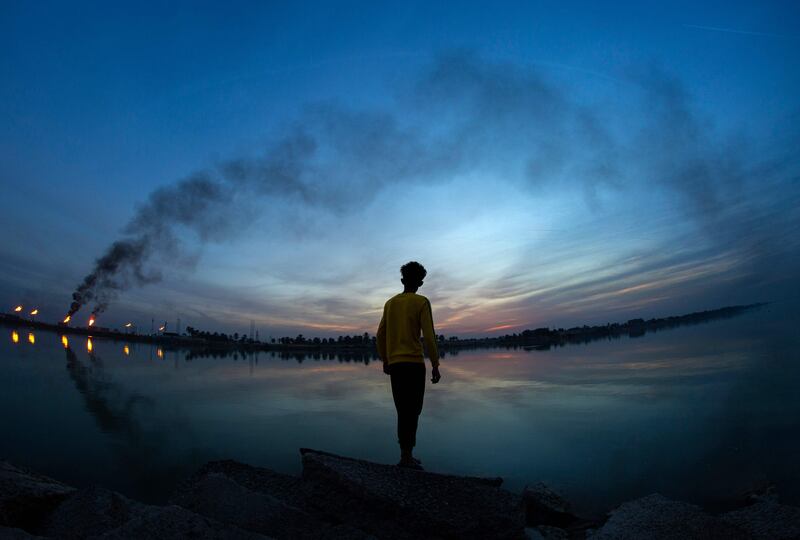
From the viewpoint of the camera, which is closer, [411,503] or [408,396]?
[411,503]

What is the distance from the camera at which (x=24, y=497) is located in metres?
4.23

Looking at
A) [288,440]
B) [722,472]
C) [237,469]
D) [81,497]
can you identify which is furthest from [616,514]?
[288,440]

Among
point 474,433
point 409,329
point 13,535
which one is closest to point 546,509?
point 409,329

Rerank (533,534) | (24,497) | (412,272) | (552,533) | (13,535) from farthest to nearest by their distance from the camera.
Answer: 1. (412,272)
2. (552,533)
3. (533,534)
4. (24,497)
5. (13,535)

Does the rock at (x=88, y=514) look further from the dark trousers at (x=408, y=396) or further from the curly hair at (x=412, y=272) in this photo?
the curly hair at (x=412, y=272)

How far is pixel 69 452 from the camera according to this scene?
785 centimetres

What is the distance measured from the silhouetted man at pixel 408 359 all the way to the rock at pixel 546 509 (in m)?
1.67

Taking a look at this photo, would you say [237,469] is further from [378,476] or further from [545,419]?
[545,419]

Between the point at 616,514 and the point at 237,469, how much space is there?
16.7 ft

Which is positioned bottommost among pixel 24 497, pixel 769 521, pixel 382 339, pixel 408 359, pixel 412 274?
pixel 769 521

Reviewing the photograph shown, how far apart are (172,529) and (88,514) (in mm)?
1957

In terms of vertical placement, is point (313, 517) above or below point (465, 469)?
above

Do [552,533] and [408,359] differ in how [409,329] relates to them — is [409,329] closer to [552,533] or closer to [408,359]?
[408,359]

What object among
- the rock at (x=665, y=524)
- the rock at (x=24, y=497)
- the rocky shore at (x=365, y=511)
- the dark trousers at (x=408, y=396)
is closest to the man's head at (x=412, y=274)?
the dark trousers at (x=408, y=396)
